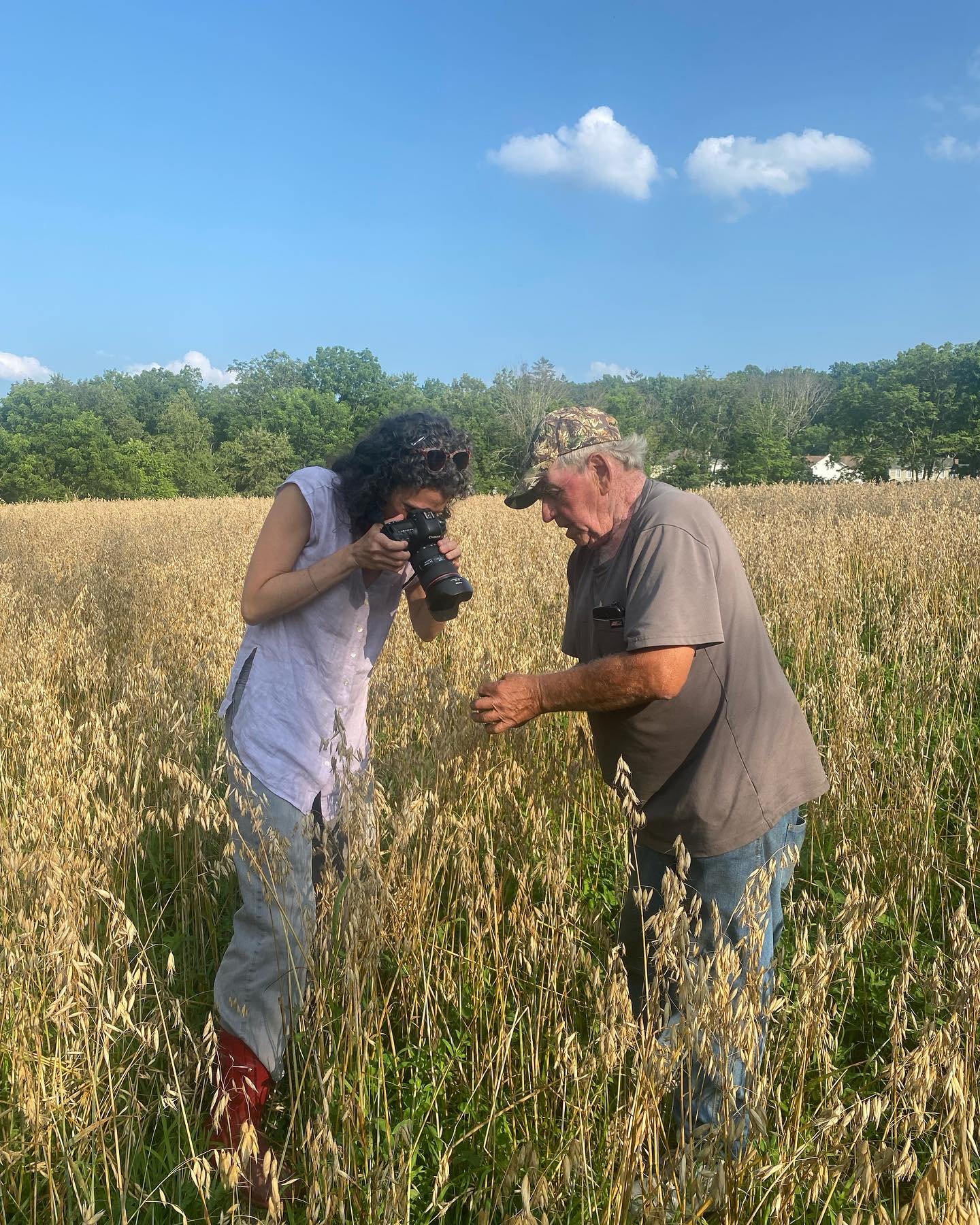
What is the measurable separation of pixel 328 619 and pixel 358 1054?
3.47 feet

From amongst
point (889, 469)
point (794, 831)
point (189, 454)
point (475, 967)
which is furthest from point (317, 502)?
point (889, 469)

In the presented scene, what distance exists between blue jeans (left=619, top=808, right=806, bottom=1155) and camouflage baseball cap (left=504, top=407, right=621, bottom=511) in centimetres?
99

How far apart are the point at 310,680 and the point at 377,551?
15.8 inches

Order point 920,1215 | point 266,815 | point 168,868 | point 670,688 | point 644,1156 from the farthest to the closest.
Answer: point 168,868
point 266,815
point 670,688
point 644,1156
point 920,1215

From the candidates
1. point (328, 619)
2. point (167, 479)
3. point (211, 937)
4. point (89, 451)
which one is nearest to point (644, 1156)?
point (328, 619)

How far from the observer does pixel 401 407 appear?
60750 mm

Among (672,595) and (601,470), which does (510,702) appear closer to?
(672,595)

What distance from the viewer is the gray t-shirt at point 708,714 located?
1841mm

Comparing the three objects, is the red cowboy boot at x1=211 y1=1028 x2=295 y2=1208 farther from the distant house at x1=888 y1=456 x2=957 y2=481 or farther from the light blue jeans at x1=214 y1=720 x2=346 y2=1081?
the distant house at x1=888 y1=456 x2=957 y2=481

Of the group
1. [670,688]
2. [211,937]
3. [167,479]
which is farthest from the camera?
[167,479]

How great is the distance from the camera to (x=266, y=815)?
1971 mm

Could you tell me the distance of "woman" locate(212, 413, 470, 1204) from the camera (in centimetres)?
191

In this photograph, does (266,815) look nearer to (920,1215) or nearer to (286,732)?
(286,732)

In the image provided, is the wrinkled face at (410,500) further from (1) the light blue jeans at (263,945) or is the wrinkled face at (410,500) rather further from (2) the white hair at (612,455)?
(1) the light blue jeans at (263,945)
